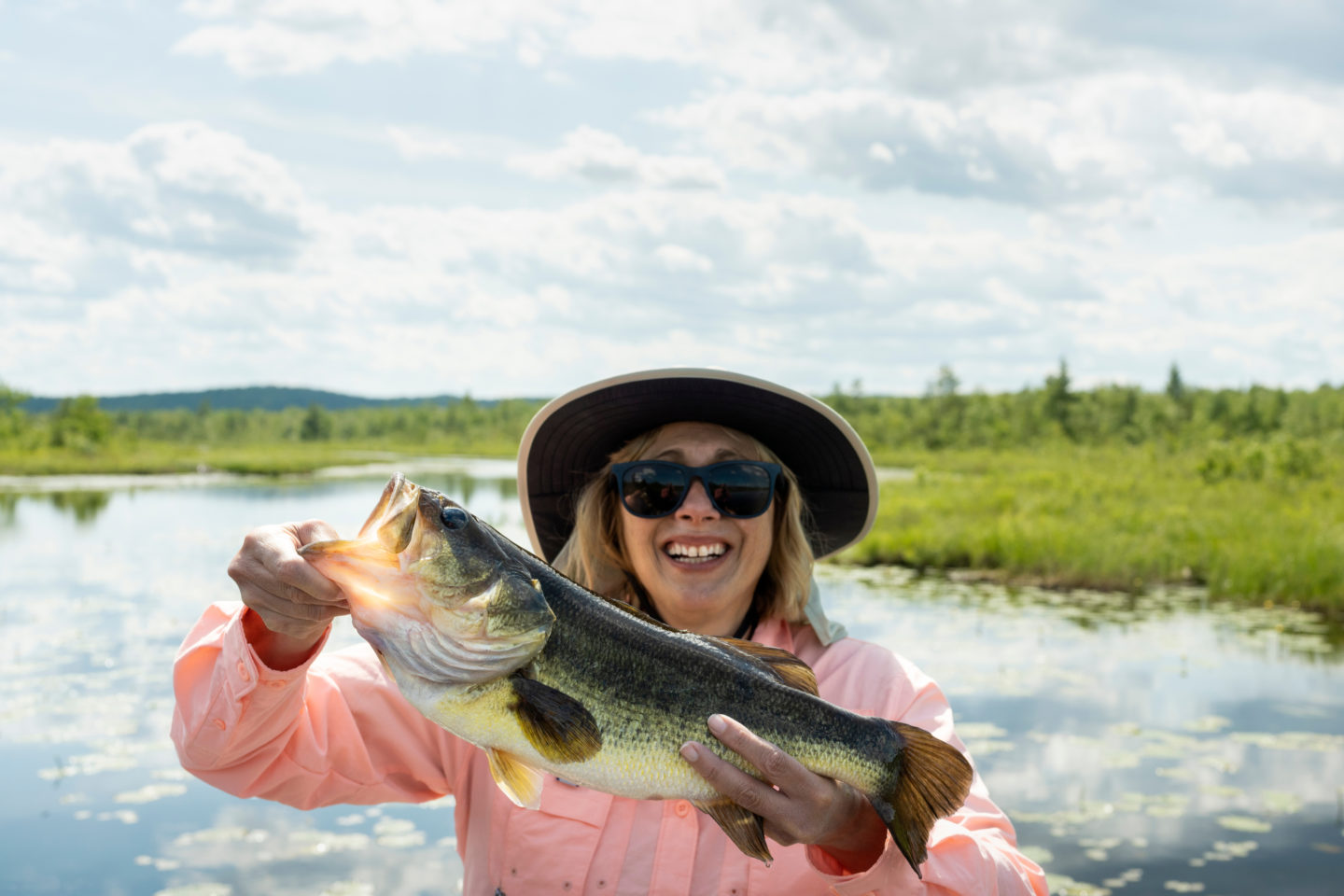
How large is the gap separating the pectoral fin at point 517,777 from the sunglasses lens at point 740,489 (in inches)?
45.4

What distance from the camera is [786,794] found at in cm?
201

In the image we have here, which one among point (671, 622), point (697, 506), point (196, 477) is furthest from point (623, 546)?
point (196, 477)

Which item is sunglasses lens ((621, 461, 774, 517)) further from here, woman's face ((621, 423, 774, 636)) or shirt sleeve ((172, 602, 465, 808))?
shirt sleeve ((172, 602, 465, 808))

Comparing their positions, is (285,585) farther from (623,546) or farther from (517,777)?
(623,546)

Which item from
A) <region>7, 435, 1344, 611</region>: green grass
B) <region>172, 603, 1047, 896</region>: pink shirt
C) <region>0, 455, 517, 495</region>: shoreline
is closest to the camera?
<region>172, 603, 1047, 896</region>: pink shirt

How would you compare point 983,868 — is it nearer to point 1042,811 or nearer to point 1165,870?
point 1165,870

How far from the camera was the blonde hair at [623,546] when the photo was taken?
315cm

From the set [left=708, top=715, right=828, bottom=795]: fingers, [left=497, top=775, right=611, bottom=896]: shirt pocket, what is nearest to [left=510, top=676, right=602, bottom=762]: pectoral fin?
[left=708, top=715, right=828, bottom=795]: fingers

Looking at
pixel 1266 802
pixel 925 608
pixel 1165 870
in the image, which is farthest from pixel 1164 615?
pixel 1165 870

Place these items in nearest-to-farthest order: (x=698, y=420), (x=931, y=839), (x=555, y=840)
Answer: (x=931, y=839), (x=555, y=840), (x=698, y=420)

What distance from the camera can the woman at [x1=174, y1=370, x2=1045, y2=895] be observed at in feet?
6.85

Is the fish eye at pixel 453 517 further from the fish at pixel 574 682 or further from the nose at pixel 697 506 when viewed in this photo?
the nose at pixel 697 506

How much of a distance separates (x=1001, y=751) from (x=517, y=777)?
701 cm

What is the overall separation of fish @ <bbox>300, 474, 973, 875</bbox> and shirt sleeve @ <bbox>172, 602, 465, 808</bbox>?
0.54 metres
